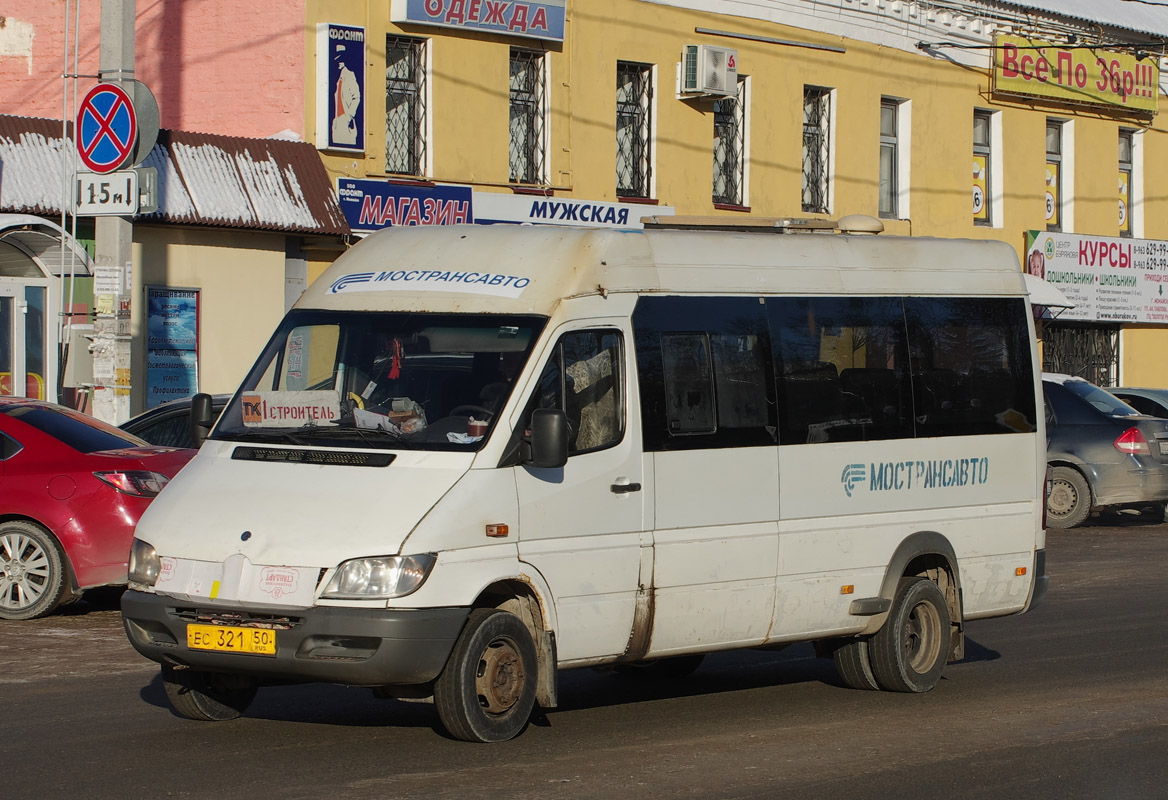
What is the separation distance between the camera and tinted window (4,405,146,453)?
40.1ft

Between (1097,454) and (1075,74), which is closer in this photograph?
(1097,454)

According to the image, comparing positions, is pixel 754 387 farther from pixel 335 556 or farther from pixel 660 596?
pixel 335 556

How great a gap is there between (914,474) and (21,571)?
609 cm

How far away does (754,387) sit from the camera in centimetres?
898

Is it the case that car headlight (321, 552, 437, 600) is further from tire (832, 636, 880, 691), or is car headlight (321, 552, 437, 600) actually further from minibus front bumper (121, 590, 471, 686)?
tire (832, 636, 880, 691)

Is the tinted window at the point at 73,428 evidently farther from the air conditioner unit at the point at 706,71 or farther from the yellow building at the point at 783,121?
the air conditioner unit at the point at 706,71

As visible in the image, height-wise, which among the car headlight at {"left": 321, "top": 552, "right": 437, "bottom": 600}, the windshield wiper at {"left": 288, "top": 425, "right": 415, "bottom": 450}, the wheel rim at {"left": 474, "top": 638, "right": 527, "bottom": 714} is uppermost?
the windshield wiper at {"left": 288, "top": 425, "right": 415, "bottom": 450}

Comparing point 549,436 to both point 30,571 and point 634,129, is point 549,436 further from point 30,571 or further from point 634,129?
point 634,129

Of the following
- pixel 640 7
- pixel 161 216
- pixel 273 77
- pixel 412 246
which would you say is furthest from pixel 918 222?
pixel 412 246

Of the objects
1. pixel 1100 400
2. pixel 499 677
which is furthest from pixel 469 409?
pixel 1100 400

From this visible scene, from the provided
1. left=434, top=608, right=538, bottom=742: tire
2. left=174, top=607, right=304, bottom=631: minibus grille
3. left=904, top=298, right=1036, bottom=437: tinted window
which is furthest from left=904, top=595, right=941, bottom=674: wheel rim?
left=174, top=607, right=304, bottom=631: minibus grille

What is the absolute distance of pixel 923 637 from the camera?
986 cm

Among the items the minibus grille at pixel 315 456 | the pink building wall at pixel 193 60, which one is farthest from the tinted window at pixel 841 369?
the pink building wall at pixel 193 60

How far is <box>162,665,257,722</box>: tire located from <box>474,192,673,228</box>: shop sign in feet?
49.0
